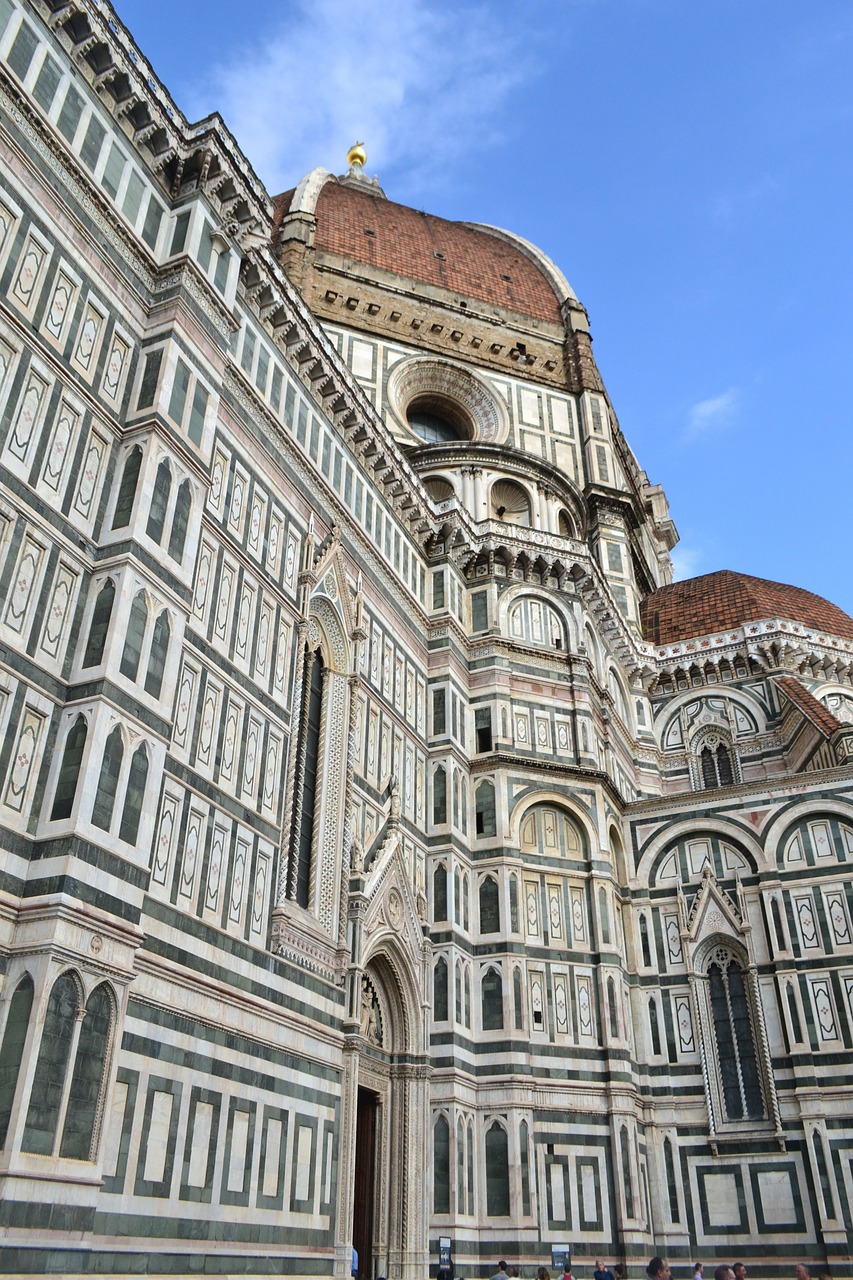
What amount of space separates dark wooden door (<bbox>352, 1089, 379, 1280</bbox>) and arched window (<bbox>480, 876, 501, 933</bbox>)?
4.41m

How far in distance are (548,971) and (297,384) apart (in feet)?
39.1

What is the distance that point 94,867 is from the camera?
1102 cm

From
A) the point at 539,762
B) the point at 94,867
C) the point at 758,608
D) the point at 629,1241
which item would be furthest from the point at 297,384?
the point at 758,608

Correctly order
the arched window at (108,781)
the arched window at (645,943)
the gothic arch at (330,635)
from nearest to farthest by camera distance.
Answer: the arched window at (108,781) < the gothic arch at (330,635) < the arched window at (645,943)

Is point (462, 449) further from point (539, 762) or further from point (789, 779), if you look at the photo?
point (789, 779)

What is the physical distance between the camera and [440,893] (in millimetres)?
20812

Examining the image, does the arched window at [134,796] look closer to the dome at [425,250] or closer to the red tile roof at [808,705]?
the red tile roof at [808,705]

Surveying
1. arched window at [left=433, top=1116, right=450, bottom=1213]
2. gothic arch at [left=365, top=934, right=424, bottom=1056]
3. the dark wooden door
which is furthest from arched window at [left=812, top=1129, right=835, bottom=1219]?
the dark wooden door

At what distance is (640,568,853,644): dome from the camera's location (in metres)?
32.5

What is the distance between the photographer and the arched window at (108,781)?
11.3 metres

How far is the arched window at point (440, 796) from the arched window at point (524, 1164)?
5.60 meters

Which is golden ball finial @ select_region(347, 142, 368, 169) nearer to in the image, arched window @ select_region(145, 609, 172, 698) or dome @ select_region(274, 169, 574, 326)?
dome @ select_region(274, 169, 574, 326)

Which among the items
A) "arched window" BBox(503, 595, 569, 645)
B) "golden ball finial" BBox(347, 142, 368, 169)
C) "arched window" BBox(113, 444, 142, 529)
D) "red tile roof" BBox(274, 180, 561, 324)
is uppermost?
"golden ball finial" BBox(347, 142, 368, 169)

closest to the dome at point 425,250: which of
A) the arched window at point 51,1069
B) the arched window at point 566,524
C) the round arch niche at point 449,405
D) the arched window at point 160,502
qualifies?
the round arch niche at point 449,405
